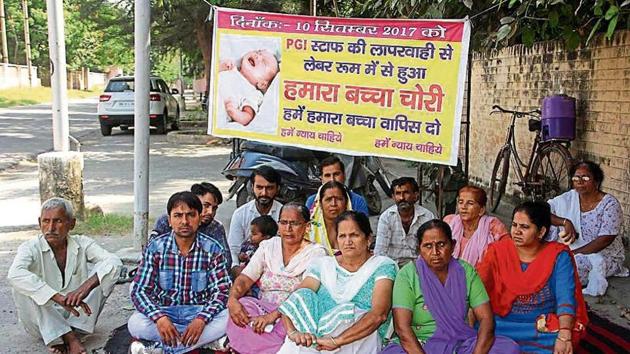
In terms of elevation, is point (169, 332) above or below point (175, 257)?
below

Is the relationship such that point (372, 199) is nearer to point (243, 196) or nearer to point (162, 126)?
point (243, 196)

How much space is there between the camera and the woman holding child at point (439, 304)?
3504mm

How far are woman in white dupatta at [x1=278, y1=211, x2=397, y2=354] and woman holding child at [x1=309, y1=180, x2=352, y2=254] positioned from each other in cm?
88

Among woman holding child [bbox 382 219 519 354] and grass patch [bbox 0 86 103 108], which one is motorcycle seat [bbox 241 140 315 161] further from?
grass patch [bbox 0 86 103 108]

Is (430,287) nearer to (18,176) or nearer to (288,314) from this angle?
(288,314)

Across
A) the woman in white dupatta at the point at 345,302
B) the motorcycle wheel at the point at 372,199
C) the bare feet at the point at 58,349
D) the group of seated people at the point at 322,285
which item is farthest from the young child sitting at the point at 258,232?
the motorcycle wheel at the point at 372,199

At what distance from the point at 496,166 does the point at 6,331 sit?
5582mm

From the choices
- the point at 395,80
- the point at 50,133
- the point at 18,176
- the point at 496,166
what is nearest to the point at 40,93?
the point at 50,133

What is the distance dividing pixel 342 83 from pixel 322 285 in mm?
1507

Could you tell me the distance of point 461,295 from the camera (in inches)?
139

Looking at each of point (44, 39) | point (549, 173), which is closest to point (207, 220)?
point (549, 173)

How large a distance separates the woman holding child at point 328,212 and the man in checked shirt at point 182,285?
0.87m

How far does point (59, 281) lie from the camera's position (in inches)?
172

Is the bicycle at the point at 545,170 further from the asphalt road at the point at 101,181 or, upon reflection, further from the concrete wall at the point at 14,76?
the concrete wall at the point at 14,76
